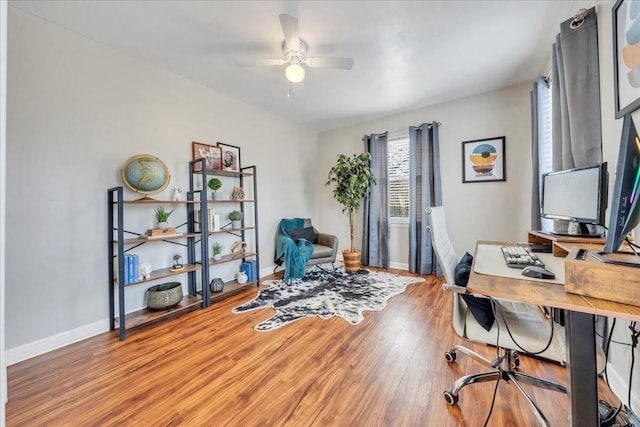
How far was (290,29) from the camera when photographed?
5.80 ft

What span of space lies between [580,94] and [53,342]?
166 inches

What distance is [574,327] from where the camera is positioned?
83 cm

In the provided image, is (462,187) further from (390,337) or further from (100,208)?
(100,208)

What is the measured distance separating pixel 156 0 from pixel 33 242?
6.51 feet

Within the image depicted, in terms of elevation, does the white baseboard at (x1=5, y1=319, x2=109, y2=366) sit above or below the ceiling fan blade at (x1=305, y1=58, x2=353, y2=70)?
below

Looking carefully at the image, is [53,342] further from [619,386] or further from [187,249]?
[619,386]

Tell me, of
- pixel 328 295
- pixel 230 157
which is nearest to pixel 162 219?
pixel 230 157

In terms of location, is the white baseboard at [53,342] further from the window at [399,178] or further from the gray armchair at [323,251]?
the window at [399,178]

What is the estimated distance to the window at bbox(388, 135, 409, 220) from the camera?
3.89m

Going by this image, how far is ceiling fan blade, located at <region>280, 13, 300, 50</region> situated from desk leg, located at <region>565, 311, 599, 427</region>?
2.17 m

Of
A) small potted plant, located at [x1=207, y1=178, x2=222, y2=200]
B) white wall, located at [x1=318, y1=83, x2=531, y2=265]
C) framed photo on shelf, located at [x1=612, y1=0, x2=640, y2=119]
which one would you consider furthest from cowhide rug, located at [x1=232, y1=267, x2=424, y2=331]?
framed photo on shelf, located at [x1=612, y1=0, x2=640, y2=119]

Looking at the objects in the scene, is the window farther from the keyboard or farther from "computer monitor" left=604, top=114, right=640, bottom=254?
"computer monitor" left=604, top=114, right=640, bottom=254

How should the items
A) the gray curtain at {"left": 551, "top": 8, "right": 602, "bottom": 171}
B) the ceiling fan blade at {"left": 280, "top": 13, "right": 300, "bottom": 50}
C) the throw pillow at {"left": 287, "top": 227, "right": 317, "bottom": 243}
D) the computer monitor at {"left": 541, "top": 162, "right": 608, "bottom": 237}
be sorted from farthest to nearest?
the throw pillow at {"left": 287, "top": 227, "right": 317, "bottom": 243} → the ceiling fan blade at {"left": 280, "top": 13, "right": 300, "bottom": 50} → the gray curtain at {"left": 551, "top": 8, "right": 602, "bottom": 171} → the computer monitor at {"left": 541, "top": 162, "right": 608, "bottom": 237}

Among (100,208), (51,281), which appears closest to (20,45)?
(100,208)
